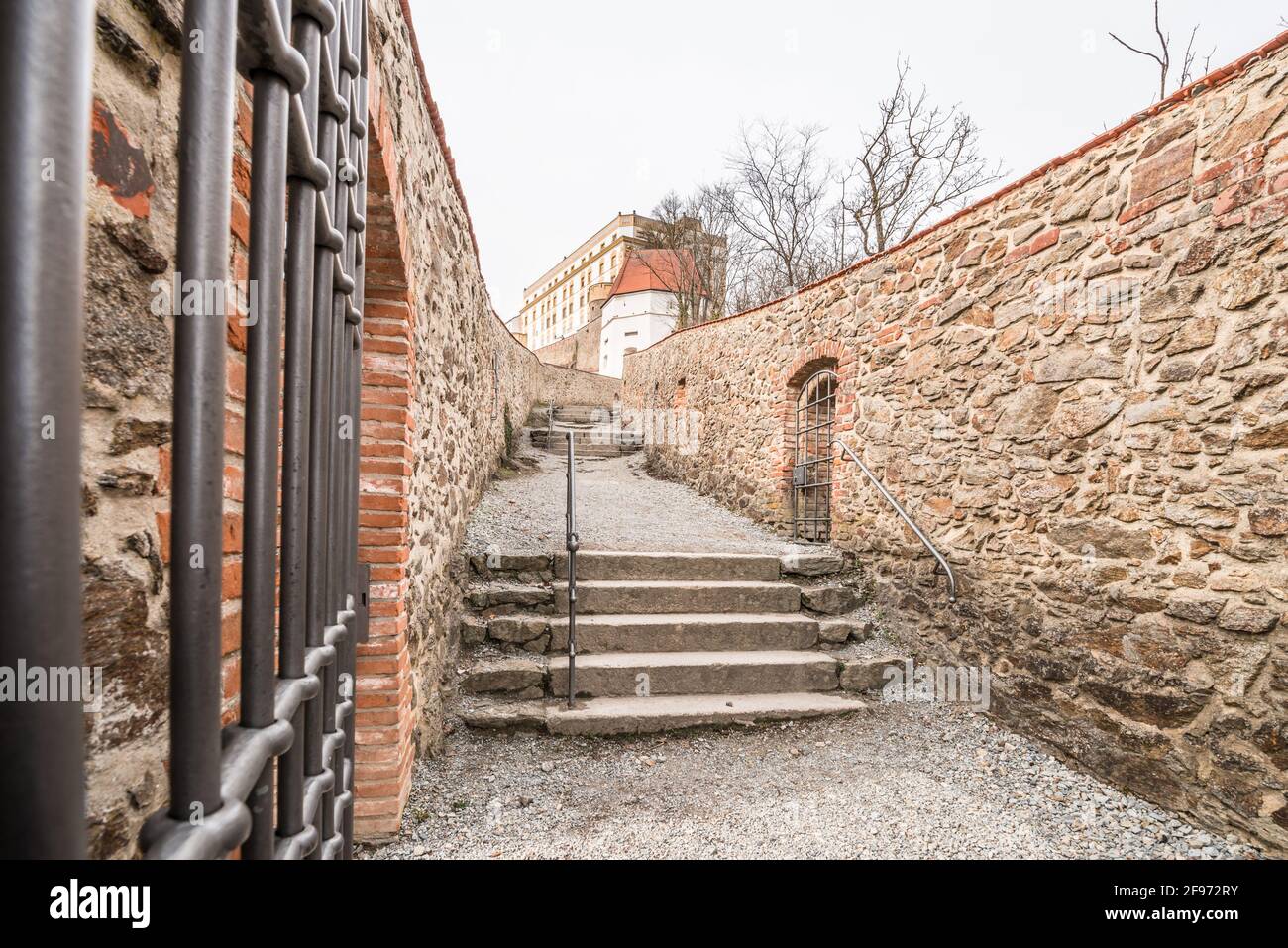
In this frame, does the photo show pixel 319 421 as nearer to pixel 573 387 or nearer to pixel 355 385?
pixel 355 385

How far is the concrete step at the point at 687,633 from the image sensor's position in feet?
13.7

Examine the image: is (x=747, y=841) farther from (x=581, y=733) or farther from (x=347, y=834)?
(x=347, y=834)

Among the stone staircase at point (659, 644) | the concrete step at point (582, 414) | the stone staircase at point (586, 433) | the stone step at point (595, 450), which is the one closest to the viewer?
the stone staircase at point (659, 644)

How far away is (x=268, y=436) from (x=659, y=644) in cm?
377

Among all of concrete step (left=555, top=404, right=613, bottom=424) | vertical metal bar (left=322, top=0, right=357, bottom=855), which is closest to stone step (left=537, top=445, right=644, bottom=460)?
concrete step (left=555, top=404, right=613, bottom=424)

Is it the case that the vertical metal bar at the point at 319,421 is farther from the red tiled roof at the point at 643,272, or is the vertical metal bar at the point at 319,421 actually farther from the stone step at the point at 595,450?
the red tiled roof at the point at 643,272

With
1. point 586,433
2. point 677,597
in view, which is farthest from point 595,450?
point 677,597

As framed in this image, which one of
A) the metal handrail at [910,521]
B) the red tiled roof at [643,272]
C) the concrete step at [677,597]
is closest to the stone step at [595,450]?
the metal handrail at [910,521]

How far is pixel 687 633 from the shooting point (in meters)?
4.33

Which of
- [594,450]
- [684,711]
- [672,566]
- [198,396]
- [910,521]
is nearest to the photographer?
[198,396]

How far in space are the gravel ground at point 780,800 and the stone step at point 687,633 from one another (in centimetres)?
69

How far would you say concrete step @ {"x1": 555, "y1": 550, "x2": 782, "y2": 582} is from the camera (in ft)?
15.8

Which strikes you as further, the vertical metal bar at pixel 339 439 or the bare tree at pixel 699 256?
the bare tree at pixel 699 256
